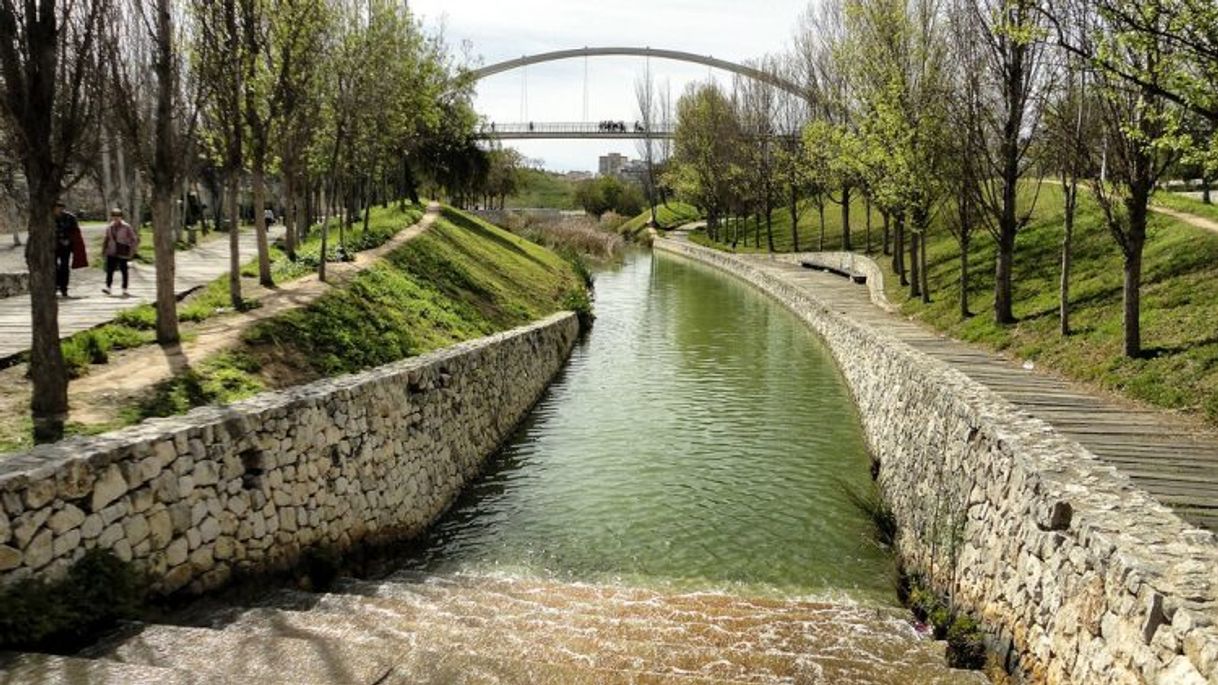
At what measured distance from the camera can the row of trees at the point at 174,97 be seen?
8.19m

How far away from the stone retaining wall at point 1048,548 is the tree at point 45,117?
908 centimetres

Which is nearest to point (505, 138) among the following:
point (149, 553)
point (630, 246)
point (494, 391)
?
point (630, 246)

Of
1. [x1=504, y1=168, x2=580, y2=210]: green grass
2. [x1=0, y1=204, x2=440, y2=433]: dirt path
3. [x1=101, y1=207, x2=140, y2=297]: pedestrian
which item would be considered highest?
[x1=504, y1=168, x2=580, y2=210]: green grass

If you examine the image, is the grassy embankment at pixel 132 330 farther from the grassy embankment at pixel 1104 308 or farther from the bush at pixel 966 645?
the grassy embankment at pixel 1104 308

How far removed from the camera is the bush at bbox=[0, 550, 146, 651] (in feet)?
18.6

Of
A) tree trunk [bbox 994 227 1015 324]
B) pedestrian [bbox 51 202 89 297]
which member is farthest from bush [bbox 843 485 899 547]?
pedestrian [bbox 51 202 89 297]

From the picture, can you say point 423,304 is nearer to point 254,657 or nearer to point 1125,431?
point 1125,431

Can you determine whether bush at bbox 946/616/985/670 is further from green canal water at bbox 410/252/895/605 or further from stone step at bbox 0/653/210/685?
stone step at bbox 0/653/210/685

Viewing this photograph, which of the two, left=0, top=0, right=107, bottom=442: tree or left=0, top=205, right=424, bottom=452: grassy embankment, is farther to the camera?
left=0, top=205, right=424, bottom=452: grassy embankment

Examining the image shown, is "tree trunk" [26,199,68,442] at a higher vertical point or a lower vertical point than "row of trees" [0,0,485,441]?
lower

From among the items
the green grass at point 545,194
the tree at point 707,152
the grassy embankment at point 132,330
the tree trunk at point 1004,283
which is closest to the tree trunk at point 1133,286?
the tree trunk at point 1004,283

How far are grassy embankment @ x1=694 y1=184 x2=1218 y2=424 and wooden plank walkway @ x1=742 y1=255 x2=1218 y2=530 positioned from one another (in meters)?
0.58

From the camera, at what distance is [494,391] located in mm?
16625

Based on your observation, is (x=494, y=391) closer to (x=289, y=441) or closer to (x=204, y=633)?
(x=289, y=441)
